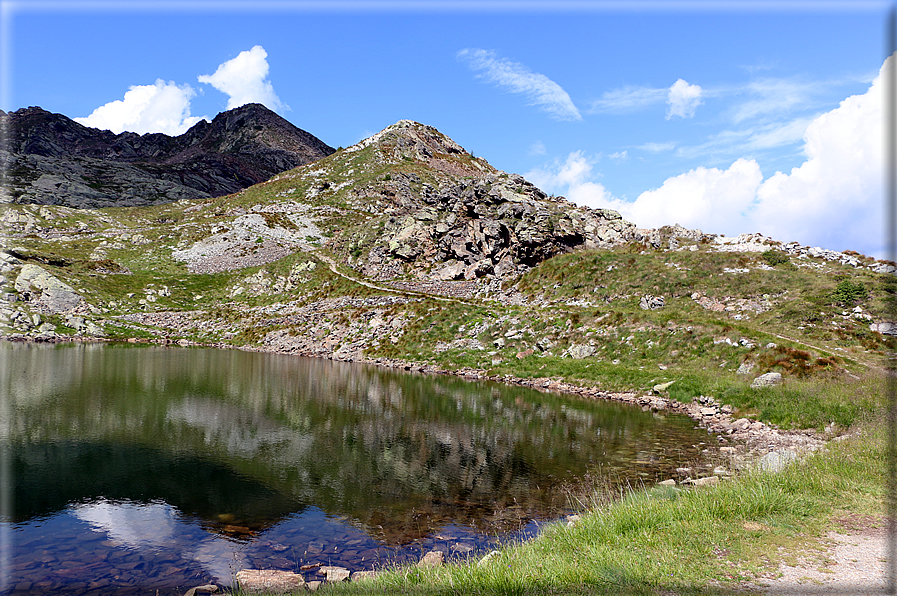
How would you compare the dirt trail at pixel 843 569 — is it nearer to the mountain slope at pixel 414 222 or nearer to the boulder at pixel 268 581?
the boulder at pixel 268 581

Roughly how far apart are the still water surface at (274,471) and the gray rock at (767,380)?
652cm

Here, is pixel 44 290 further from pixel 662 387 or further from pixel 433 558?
pixel 662 387

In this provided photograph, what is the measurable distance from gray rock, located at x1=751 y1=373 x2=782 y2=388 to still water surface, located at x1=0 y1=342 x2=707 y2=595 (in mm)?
6522

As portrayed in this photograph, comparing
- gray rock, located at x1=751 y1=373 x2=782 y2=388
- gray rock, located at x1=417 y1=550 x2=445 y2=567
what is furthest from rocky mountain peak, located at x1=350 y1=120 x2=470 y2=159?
gray rock, located at x1=417 y1=550 x2=445 y2=567

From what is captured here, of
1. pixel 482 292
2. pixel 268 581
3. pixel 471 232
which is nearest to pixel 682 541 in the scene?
pixel 268 581

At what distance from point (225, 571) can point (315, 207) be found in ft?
435

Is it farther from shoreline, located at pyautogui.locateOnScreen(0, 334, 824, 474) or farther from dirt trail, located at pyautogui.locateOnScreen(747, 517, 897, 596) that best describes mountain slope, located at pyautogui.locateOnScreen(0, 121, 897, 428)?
dirt trail, located at pyautogui.locateOnScreen(747, 517, 897, 596)

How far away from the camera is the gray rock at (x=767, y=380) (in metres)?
31.3

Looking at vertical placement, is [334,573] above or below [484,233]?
below

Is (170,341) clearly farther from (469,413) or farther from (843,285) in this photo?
(843,285)

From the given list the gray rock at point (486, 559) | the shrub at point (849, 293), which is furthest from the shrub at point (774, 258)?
the gray rock at point (486, 559)

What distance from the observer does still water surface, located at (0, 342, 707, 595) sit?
12.9 meters

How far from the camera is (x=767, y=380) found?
31844 millimetres

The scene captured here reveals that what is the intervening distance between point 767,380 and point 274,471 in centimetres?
3277
